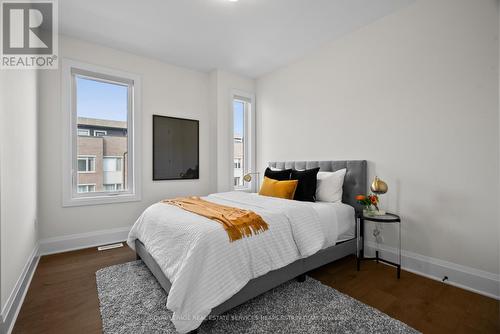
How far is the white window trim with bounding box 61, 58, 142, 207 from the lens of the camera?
2955 mm

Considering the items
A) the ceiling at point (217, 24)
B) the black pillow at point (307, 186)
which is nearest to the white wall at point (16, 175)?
the ceiling at point (217, 24)

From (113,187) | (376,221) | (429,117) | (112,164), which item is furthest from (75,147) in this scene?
(429,117)

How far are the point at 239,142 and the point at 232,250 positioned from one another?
313 centimetres

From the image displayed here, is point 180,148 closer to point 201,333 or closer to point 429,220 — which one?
point 201,333

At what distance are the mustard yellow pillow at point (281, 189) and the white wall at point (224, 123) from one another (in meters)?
1.28

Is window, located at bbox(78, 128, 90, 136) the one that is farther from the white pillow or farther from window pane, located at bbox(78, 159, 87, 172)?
the white pillow

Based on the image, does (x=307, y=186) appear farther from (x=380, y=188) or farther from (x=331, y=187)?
(x=380, y=188)

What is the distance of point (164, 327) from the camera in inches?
61.1

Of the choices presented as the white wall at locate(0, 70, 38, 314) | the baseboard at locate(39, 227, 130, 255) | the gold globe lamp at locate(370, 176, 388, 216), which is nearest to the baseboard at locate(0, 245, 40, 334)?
the white wall at locate(0, 70, 38, 314)

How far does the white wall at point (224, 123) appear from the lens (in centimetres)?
407

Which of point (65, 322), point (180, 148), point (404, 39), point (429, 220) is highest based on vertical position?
point (404, 39)

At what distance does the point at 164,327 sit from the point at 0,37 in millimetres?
2371

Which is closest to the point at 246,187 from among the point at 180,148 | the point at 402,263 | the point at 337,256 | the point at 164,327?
the point at 180,148

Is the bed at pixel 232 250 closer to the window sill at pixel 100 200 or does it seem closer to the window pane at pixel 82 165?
the window sill at pixel 100 200
